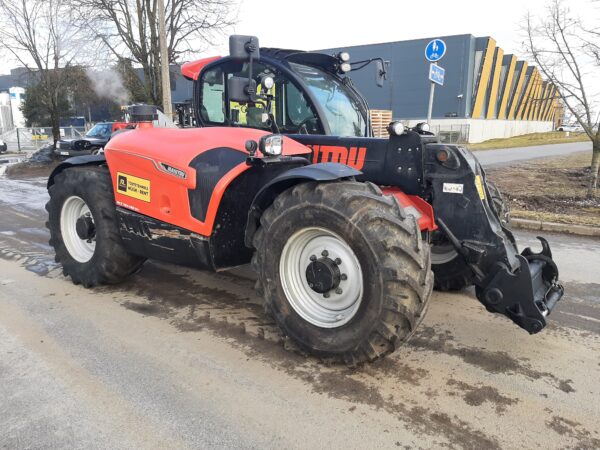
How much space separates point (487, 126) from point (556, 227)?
137ft

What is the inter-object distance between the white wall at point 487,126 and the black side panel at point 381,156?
25.9 metres

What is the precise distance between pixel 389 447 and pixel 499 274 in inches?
52.3

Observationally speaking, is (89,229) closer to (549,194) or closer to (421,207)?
(421,207)

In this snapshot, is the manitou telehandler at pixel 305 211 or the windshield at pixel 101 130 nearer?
the manitou telehandler at pixel 305 211

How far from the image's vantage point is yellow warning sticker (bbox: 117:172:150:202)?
4043 mm

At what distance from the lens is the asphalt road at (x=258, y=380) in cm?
256

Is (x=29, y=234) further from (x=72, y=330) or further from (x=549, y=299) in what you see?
(x=549, y=299)

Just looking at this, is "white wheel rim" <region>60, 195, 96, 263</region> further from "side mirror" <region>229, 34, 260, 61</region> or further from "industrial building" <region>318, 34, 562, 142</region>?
"industrial building" <region>318, 34, 562, 142</region>

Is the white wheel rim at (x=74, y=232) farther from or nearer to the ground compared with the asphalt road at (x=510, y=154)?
farther from the ground

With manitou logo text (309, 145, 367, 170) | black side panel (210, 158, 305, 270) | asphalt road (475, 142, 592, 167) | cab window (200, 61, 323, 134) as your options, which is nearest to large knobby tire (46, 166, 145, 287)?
black side panel (210, 158, 305, 270)

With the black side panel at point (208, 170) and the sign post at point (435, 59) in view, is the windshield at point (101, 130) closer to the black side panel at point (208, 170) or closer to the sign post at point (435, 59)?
the sign post at point (435, 59)

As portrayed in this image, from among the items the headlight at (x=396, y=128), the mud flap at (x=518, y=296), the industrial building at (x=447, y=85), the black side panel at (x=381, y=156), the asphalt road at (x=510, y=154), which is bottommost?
the asphalt road at (x=510, y=154)

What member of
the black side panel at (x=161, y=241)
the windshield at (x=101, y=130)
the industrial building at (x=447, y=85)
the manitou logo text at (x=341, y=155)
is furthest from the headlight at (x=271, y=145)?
the industrial building at (x=447, y=85)

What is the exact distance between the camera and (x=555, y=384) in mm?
3033
